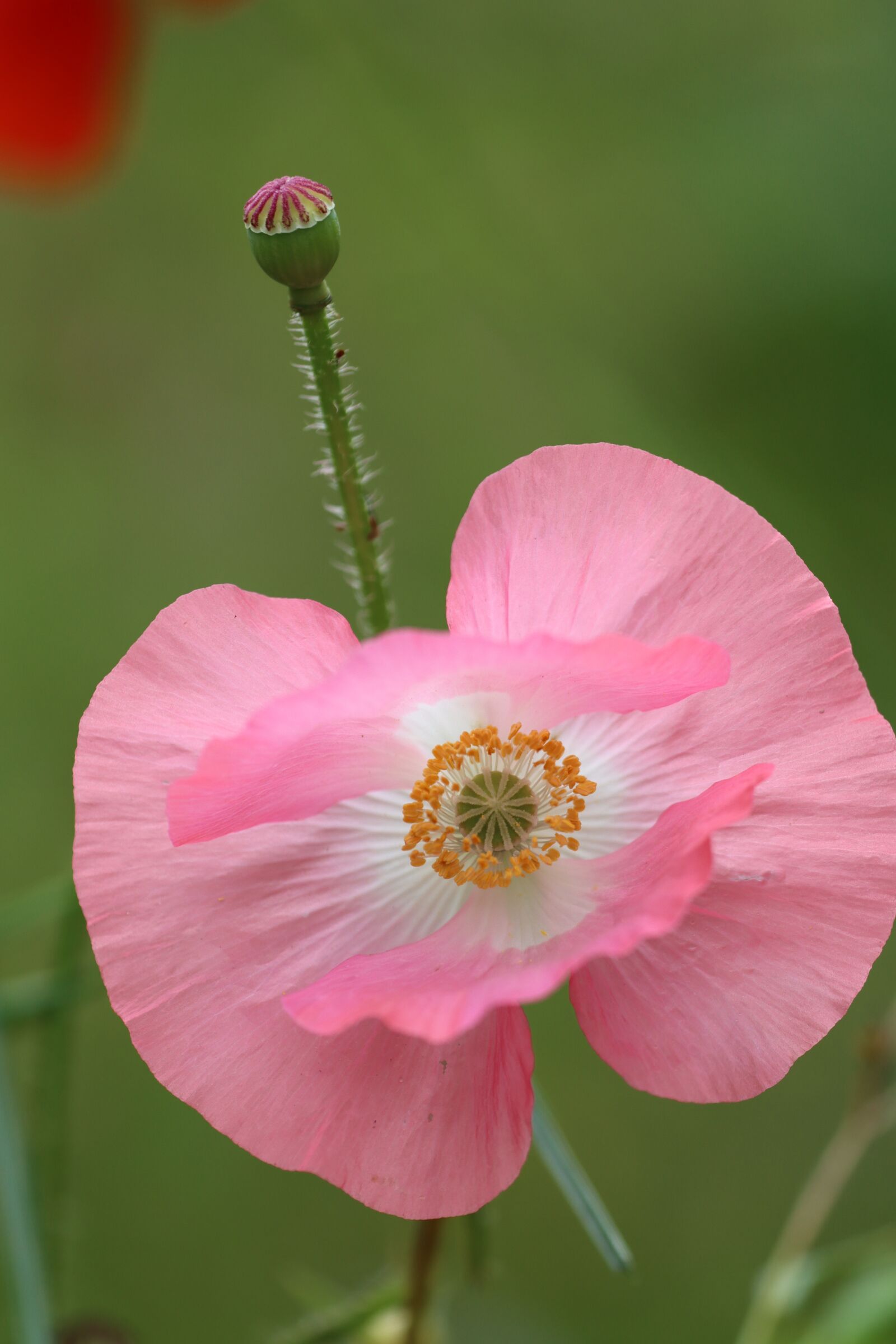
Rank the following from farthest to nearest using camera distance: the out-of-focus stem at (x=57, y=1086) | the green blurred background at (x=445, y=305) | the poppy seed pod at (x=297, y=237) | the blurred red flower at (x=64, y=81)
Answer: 1. the green blurred background at (x=445, y=305)
2. the blurred red flower at (x=64, y=81)
3. the out-of-focus stem at (x=57, y=1086)
4. the poppy seed pod at (x=297, y=237)

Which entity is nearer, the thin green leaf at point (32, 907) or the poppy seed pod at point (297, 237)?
the poppy seed pod at point (297, 237)

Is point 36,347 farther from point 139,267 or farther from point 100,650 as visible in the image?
point 100,650

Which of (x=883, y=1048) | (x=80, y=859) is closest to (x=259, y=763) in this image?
(x=80, y=859)

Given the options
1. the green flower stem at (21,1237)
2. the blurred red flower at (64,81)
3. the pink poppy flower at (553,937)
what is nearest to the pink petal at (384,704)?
the pink poppy flower at (553,937)

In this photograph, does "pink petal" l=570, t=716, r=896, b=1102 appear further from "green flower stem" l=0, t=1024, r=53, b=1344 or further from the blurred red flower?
the blurred red flower

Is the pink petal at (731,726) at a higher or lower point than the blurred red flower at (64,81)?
lower

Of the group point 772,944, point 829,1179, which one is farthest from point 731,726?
point 829,1179

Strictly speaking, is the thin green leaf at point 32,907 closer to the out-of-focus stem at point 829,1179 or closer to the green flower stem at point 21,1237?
the green flower stem at point 21,1237
